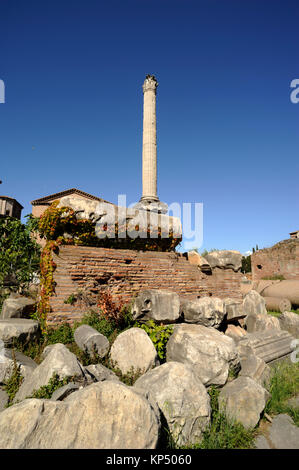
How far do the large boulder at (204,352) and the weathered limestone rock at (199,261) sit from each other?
2.81 meters

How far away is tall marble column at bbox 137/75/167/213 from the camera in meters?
13.9

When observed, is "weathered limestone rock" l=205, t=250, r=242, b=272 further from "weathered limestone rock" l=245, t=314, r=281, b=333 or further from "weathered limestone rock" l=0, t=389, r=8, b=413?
"weathered limestone rock" l=0, t=389, r=8, b=413

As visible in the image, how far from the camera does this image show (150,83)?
1527cm

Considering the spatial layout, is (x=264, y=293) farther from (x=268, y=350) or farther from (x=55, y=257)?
(x=55, y=257)

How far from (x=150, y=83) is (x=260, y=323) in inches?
563

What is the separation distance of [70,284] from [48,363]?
2061 mm

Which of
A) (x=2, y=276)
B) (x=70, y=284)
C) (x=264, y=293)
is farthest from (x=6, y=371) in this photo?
(x=264, y=293)

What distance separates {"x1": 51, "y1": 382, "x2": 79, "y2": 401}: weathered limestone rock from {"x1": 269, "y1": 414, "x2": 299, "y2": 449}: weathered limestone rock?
7.14ft

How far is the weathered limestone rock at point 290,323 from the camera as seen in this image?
6957 millimetres

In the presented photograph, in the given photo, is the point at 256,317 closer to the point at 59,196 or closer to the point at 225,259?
the point at 225,259

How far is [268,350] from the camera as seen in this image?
5.25 metres

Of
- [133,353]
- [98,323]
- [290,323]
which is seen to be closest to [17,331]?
[98,323]
